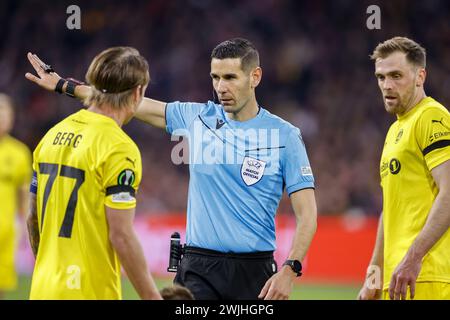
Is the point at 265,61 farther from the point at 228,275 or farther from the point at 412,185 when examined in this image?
the point at 412,185

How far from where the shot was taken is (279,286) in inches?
216

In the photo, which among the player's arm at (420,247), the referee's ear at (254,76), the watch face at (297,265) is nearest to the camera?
the player's arm at (420,247)

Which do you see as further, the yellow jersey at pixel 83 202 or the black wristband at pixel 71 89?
the black wristband at pixel 71 89

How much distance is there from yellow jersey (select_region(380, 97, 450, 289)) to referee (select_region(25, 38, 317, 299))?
21.6 inches

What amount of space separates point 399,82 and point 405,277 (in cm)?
136

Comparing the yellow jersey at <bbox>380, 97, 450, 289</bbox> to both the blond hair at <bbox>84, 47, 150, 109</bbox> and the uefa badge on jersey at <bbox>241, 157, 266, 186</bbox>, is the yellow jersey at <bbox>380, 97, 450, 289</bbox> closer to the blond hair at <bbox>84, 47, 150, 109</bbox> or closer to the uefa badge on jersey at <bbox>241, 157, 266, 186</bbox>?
the uefa badge on jersey at <bbox>241, 157, 266, 186</bbox>

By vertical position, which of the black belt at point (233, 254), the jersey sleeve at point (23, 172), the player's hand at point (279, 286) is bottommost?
the player's hand at point (279, 286)

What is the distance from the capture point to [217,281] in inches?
232

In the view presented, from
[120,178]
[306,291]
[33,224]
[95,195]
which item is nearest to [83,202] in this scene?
[95,195]

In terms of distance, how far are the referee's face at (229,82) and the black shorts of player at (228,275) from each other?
106 centimetres

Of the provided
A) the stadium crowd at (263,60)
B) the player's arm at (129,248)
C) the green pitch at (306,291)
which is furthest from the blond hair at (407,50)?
the stadium crowd at (263,60)

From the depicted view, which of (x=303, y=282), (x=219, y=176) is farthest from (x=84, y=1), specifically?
(x=219, y=176)

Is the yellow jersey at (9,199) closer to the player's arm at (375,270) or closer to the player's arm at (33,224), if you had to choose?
the player's arm at (33,224)

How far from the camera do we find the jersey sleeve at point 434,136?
5449 millimetres
